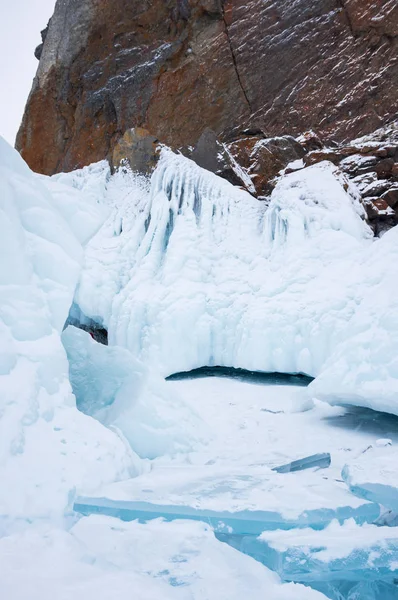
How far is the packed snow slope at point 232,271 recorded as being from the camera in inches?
222

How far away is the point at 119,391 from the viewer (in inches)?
136

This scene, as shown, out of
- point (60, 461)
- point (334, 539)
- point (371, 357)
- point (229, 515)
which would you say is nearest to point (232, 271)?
point (371, 357)

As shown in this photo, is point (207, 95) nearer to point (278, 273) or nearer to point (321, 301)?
point (278, 273)

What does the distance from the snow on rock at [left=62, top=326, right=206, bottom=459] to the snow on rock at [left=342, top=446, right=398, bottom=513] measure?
1.20m

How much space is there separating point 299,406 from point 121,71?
935 centimetres

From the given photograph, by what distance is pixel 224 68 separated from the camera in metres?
9.84

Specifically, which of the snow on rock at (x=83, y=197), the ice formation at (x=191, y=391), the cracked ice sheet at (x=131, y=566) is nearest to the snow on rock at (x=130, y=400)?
the ice formation at (x=191, y=391)

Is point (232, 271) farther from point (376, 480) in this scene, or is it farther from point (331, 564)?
point (331, 564)

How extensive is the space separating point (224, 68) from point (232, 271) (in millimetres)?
5475

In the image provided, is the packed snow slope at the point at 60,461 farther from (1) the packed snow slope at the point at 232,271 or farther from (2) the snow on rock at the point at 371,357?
(1) the packed snow slope at the point at 232,271

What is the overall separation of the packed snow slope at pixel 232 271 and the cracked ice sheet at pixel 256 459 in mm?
890

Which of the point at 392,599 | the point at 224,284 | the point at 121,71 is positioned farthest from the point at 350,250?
the point at 121,71

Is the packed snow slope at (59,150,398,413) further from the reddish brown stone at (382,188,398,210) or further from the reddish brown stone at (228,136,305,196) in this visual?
the reddish brown stone at (228,136,305,196)

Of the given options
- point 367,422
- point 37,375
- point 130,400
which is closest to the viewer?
point 37,375
